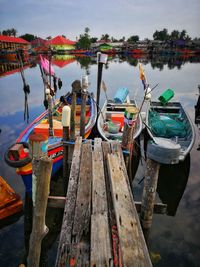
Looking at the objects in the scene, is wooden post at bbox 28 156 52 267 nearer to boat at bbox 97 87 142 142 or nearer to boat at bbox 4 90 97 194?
boat at bbox 4 90 97 194

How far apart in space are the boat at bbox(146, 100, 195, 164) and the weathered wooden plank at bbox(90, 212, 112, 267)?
141cm

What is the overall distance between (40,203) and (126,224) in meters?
1.37

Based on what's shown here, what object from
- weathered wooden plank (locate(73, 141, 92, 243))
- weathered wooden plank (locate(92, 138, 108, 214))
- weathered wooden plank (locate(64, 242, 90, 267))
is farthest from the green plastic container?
weathered wooden plank (locate(64, 242, 90, 267))

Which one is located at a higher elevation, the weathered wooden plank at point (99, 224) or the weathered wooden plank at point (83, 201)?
the weathered wooden plank at point (99, 224)

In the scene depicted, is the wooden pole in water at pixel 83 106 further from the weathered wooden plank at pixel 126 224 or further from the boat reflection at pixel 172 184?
the boat reflection at pixel 172 184

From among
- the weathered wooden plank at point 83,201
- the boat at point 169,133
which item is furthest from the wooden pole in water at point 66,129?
the boat at point 169,133

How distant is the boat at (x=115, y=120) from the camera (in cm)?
865

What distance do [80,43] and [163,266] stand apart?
112 meters

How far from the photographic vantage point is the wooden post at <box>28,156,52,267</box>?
2.90 metres

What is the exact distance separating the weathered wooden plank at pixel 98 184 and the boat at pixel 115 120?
2.48 meters

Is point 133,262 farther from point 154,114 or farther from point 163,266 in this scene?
point 154,114

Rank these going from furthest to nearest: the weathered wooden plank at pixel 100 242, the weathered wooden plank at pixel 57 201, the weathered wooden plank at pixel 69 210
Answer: the weathered wooden plank at pixel 57 201
the weathered wooden plank at pixel 69 210
the weathered wooden plank at pixel 100 242

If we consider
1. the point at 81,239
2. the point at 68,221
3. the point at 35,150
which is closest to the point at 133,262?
the point at 81,239

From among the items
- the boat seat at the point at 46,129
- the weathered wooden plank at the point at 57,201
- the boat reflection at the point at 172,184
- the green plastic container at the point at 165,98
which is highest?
the green plastic container at the point at 165,98
